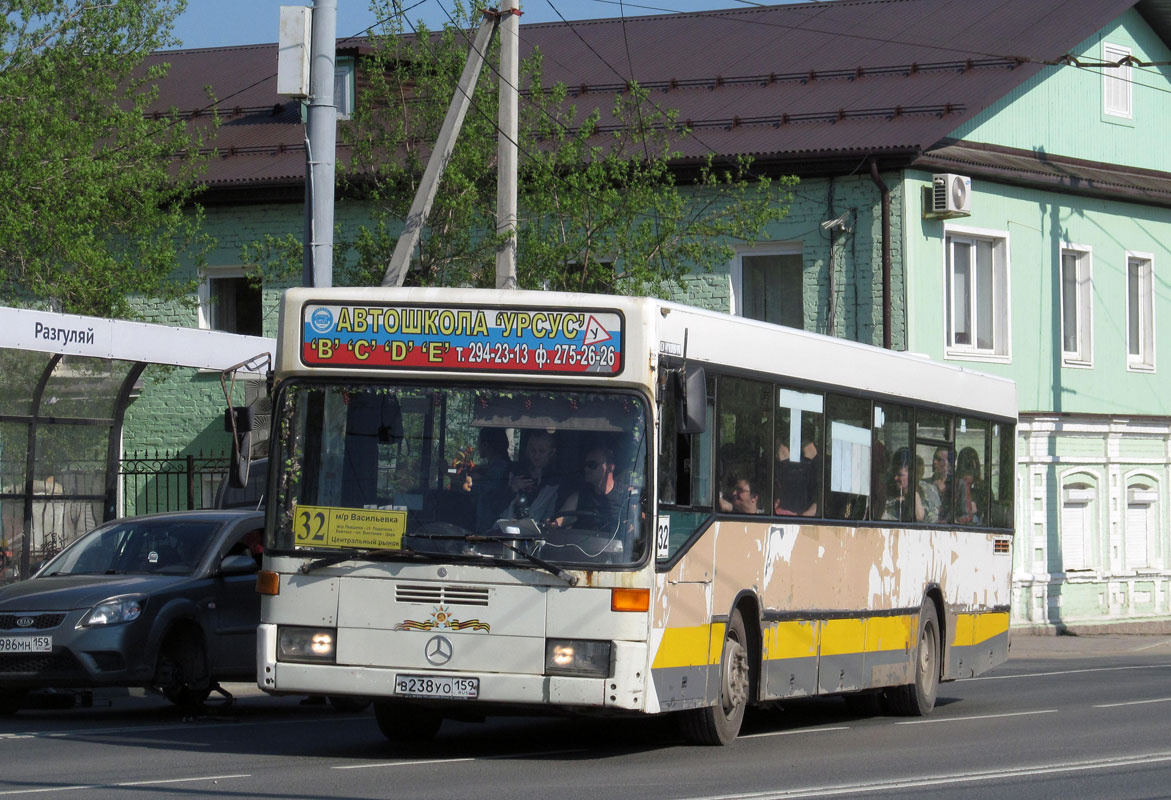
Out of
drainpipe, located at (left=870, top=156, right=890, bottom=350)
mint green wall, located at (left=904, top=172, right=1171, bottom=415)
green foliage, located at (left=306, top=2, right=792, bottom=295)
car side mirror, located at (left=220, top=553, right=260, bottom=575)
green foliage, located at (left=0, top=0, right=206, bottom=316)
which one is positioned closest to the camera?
car side mirror, located at (left=220, top=553, right=260, bottom=575)

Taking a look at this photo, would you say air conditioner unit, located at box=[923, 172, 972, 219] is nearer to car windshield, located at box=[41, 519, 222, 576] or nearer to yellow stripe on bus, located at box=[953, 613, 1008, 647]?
yellow stripe on bus, located at box=[953, 613, 1008, 647]

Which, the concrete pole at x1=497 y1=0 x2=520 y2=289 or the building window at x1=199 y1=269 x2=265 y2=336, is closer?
the concrete pole at x1=497 y1=0 x2=520 y2=289

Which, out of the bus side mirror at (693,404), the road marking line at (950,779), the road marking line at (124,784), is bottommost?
the road marking line at (124,784)

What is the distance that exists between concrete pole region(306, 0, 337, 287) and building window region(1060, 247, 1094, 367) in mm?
17509

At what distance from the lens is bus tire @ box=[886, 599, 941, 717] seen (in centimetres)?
1608

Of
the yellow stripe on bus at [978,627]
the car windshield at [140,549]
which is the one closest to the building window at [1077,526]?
the yellow stripe on bus at [978,627]

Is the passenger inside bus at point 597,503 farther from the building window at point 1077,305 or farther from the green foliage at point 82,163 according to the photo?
the building window at point 1077,305

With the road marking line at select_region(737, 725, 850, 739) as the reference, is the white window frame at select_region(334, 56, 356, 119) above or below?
above

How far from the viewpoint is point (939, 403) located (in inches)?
652

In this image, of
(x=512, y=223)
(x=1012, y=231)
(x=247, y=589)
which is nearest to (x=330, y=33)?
(x=512, y=223)

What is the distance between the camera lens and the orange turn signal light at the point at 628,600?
35.9 ft

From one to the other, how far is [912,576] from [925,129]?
44.8 ft

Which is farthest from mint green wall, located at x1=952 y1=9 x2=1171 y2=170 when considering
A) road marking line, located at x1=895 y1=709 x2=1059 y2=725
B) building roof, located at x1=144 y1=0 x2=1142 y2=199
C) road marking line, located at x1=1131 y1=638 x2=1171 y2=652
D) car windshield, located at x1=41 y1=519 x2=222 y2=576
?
car windshield, located at x1=41 y1=519 x2=222 y2=576

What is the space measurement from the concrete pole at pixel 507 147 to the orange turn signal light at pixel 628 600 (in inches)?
319
